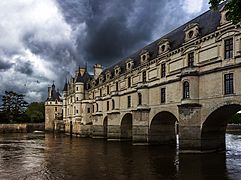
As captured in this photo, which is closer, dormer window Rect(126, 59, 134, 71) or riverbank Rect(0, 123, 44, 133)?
dormer window Rect(126, 59, 134, 71)

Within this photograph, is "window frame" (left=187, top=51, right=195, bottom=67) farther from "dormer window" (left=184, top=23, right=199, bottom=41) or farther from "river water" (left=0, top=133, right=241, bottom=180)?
"river water" (left=0, top=133, right=241, bottom=180)

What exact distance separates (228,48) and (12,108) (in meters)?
79.9

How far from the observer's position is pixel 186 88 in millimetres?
24734

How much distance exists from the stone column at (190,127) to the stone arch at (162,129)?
705cm

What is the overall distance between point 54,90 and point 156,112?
5891 cm

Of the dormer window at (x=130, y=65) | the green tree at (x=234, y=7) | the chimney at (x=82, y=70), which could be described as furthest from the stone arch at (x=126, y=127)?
the green tree at (x=234, y=7)

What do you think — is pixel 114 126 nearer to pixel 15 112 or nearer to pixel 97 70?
pixel 97 70

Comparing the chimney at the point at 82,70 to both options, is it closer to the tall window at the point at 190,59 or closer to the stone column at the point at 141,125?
the stone column at the point at 141,125

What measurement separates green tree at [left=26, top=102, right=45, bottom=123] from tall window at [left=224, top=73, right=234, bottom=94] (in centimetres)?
7619

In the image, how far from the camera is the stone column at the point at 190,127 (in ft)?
77.1

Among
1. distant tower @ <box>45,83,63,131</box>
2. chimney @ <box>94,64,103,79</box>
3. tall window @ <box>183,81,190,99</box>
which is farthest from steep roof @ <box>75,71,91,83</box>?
tall window @ <box>183,81,190,99</box>

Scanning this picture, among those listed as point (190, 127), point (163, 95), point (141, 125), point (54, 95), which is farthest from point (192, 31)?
point (54, 95)

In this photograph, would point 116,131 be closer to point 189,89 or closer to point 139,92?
point 139,92

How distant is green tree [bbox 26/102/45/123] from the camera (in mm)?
91269
